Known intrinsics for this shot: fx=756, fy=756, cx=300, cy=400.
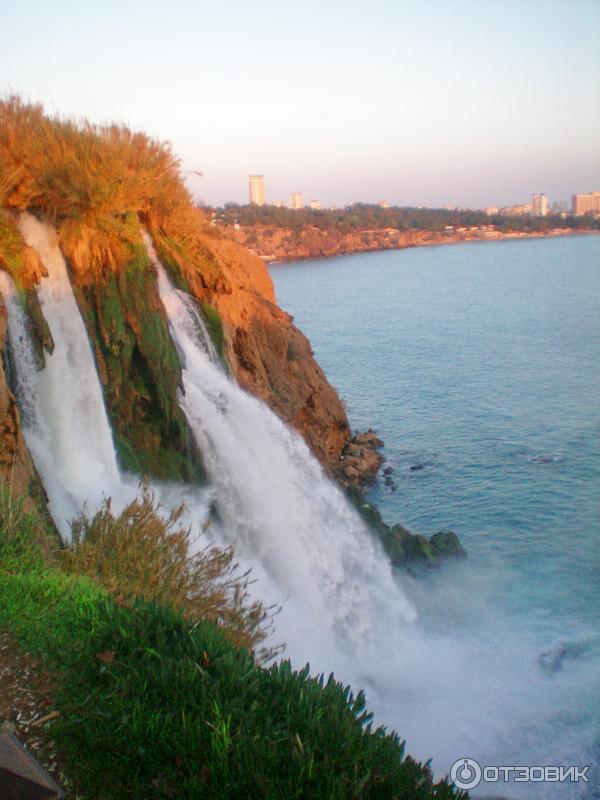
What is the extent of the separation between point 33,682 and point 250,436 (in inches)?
371

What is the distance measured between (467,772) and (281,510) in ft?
18.0

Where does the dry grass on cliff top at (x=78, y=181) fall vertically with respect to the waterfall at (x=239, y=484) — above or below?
above

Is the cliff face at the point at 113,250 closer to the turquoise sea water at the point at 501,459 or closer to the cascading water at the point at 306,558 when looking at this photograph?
the cascading water at the point at 306,558

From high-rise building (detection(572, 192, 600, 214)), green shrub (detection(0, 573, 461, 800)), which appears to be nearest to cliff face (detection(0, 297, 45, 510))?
green shrub (detection(0, 573, 461, 800))

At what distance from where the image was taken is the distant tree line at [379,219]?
9925cm

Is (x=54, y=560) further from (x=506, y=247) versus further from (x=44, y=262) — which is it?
(x=506, y=247)

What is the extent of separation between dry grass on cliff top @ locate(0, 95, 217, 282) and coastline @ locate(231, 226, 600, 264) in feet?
193

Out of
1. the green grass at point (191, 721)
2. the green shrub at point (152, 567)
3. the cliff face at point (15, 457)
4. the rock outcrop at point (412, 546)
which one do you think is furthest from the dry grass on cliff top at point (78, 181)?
the rock outcrop at point (412, 546)

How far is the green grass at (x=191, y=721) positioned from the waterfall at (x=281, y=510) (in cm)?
570

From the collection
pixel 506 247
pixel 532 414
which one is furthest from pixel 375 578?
pixel 506 247

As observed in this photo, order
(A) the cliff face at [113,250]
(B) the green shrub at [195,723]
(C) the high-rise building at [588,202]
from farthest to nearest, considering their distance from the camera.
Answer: (C) the high-rise building at [588,202], (A) the cliff face at [113,250], (B) the green shrub at [195,723]

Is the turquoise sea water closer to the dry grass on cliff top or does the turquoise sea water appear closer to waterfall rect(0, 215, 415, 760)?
waterfall rect(0, 215, 415, 760)

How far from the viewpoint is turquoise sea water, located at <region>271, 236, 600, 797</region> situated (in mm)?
12031

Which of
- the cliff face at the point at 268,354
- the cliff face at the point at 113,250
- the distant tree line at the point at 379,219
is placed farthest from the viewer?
the distant tree line at the point at 379,219
